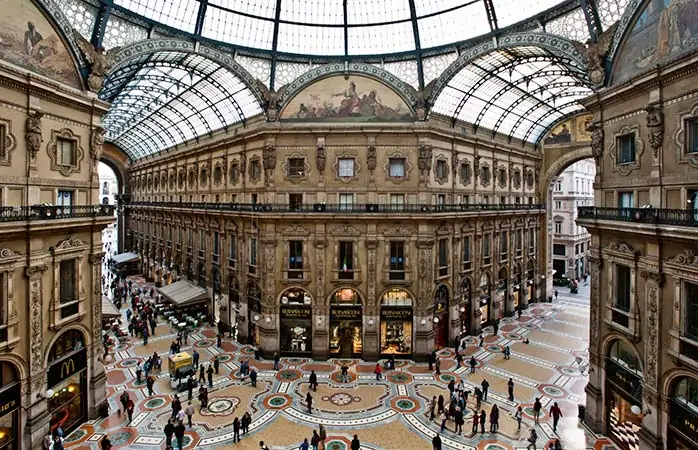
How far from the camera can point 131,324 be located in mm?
34906

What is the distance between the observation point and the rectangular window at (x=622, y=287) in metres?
17.9

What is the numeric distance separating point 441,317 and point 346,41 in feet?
75.0

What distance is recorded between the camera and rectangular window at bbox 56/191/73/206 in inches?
739

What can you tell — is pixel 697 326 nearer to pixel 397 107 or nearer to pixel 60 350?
pixel 397 107

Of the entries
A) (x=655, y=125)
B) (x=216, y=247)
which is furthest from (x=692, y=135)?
(x=216, y=247)

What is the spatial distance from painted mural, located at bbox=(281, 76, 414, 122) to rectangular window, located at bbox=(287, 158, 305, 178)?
324 cm

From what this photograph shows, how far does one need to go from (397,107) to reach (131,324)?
3019 cm

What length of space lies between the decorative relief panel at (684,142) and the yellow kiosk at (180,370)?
1090 inches

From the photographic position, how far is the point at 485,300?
119ft

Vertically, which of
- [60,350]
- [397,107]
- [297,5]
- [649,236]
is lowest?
[60,350]

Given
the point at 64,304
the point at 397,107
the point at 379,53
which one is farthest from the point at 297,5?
the point at 64,304

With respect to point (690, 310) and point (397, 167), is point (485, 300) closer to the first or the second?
point (397, 167)

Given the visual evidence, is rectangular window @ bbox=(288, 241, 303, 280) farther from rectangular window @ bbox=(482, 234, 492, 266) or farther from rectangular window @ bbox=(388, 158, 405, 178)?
rectangular window @ bbox=(482, 234, 492, 266)

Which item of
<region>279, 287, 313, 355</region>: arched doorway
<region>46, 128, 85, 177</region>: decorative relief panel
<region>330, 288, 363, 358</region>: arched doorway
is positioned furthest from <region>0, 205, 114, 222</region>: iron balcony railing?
<region>330, 288, 363, 358</region>: arched doorway
